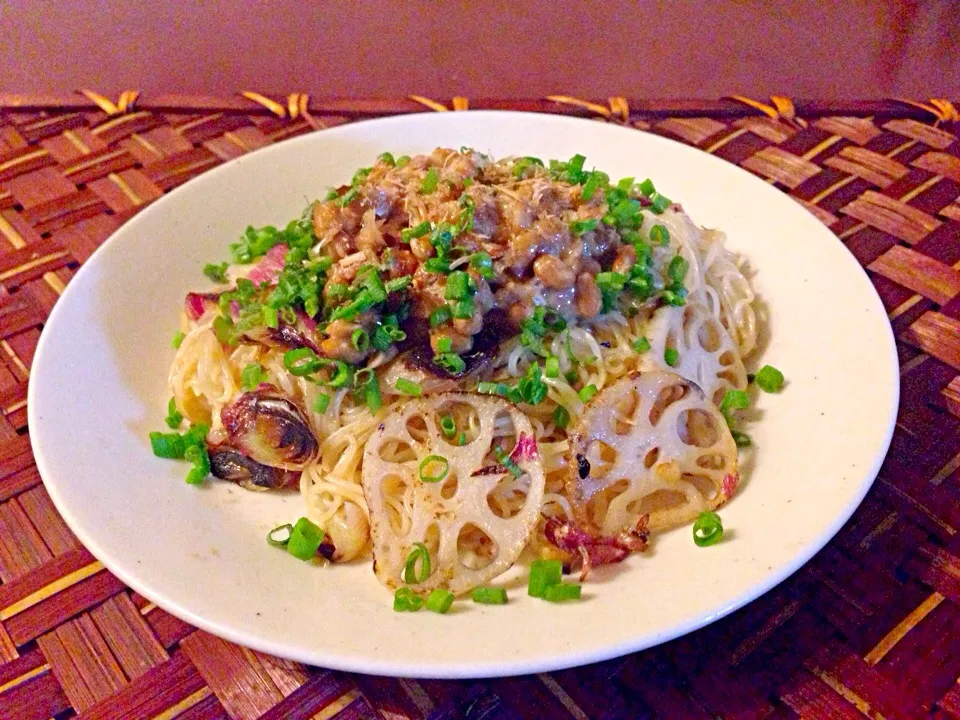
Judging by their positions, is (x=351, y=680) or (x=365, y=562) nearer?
(x=351, y=680)

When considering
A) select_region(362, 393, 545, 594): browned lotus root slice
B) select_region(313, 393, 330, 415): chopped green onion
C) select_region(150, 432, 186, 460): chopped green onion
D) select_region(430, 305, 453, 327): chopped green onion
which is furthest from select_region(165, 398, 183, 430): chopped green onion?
select_region(430, 305, 453, 327): chopped green onion

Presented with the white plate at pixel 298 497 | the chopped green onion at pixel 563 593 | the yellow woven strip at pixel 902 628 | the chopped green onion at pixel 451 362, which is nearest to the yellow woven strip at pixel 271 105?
the white plate at pixel 298 497

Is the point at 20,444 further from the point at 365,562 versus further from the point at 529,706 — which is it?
the point at 529,706

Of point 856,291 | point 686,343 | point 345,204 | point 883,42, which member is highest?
point 345,204

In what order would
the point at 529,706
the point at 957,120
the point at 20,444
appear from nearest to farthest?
the point at 529,706 < the point at 20,444 < the point at 957,120

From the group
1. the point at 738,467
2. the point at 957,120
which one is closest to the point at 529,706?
the point at 738,467

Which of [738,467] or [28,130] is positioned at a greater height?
[28,130]

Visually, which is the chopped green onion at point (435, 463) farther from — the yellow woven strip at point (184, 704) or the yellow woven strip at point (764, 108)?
the yellow woven strip at point (764, 108)

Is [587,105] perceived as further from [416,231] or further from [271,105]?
[416,231]
